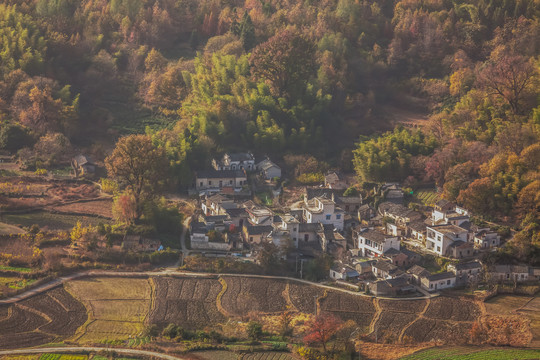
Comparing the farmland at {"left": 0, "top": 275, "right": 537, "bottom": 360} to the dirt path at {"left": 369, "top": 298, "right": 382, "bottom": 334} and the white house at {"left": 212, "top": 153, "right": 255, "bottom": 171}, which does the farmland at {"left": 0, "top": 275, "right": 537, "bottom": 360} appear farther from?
the white house at {"left": 212, "top": 153, "right": 255, "bottom": 171}

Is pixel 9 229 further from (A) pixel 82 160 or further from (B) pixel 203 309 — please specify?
(B) pixel 203 309

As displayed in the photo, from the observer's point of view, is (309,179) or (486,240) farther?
(309,179)

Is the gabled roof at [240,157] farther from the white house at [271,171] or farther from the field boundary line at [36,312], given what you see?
the field boundary line at [36,312]

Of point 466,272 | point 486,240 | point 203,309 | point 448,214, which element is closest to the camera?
point 203,309

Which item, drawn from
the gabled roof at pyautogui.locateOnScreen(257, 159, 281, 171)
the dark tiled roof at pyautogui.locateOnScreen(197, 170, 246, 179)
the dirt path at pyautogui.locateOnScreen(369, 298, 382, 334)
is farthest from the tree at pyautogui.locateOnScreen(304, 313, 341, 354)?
the gabled roof at pyautogui.locateOnScreen(257, 159, 281, 171)

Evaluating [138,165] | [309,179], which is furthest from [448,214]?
[138,165]

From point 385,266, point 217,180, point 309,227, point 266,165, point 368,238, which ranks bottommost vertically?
point 385,266

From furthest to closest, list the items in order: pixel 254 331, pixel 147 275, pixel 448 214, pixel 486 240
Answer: pixel 448 214
pixel 486 240
pixel 147 275
pixel 254 331

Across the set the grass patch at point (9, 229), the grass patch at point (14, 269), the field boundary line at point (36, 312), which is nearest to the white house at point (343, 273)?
the field boundary line at point (36, 312)

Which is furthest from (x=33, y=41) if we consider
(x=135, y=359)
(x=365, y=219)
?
(x=135, y=359)
